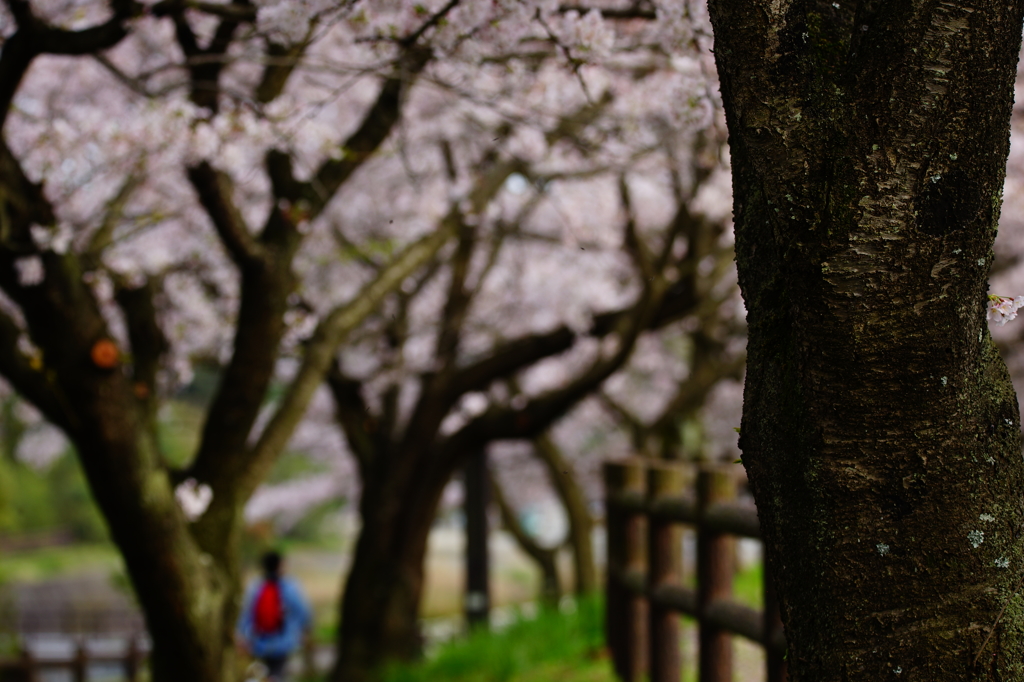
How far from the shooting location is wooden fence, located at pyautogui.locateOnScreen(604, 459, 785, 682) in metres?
3.39

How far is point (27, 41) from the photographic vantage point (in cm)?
294

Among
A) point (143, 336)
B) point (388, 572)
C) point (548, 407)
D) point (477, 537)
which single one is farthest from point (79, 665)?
point (143, 336)

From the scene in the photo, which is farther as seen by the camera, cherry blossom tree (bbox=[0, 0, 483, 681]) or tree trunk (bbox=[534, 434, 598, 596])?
tree trunk (bbox=[534, 434, 598, 596])

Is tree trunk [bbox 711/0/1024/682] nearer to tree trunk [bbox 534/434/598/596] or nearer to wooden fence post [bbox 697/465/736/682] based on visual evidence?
wooden fence post [bbox 697/465/736/682]

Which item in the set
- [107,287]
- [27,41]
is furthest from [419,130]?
Answer: [27,41]

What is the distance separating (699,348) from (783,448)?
25.8ft

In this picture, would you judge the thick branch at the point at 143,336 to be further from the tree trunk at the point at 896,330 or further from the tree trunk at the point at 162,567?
the tree trunk at the point at 896,330

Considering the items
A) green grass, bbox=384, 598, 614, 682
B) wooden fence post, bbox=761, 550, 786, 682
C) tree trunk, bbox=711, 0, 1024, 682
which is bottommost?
green grass, bbox=384, 598, 614, 682

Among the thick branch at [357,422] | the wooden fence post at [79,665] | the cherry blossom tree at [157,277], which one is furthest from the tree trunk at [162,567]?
the wooden fence post at [79,665]

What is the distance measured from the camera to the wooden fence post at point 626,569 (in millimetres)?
4695

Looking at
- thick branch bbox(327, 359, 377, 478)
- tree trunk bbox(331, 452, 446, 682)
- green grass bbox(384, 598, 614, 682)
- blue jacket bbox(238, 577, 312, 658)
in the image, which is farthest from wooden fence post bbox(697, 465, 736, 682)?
thick branch bbox(327, 359, 377, 478)

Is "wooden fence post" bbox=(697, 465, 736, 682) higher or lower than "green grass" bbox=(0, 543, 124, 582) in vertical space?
higher

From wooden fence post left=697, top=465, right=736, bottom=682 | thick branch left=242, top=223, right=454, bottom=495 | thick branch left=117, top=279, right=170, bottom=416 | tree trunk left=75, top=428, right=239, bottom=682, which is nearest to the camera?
tree trunk left=75, top=428, right=239, bottom=682

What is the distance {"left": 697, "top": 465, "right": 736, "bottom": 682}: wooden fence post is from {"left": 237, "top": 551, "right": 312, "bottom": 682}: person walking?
3.52 m
